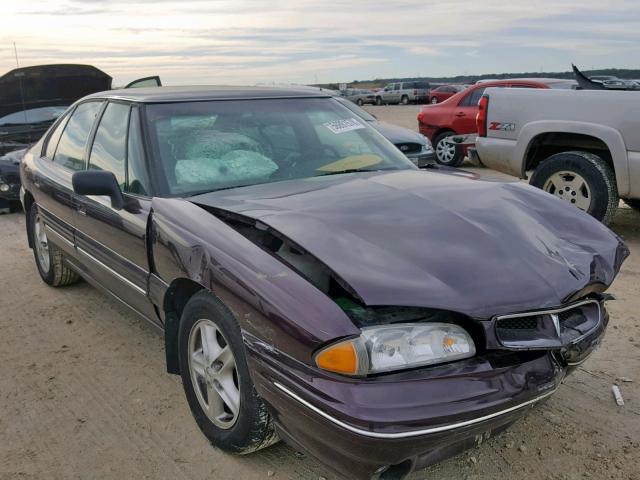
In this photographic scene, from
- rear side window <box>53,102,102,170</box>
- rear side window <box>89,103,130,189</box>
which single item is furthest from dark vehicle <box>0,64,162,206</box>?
rear side window <box>89,103,130,189</box>

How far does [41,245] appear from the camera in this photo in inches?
207

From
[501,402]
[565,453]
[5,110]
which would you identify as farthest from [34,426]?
[5,110]

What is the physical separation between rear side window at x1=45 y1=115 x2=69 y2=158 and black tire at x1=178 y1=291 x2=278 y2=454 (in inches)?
101

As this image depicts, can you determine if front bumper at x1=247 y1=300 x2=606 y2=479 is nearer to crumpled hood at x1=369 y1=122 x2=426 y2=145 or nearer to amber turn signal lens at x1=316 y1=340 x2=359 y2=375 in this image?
amber turn signal lens at x1=316 y1=340 x2=359 y2=375

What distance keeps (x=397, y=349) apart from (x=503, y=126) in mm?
5380

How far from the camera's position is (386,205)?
2.75 m

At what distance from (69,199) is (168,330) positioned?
1.58 m

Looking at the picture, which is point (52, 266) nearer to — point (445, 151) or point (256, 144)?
point (256, 144)

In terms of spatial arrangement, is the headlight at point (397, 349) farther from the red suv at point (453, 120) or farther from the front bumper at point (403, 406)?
the red suv at point (453, 120)

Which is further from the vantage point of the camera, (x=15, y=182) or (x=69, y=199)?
(x=15, y=182)

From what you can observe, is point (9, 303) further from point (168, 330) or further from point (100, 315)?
point (168, 330)

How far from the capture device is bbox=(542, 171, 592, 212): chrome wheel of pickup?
6.09 metres

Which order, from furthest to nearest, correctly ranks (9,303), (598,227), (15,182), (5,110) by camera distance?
Answer: (5,110) < (15,182) < (9,303) < (598,227)

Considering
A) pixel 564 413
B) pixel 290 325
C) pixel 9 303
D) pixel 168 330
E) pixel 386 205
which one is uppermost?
pixel 386 205
